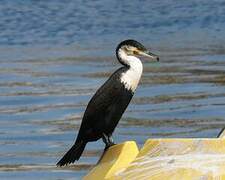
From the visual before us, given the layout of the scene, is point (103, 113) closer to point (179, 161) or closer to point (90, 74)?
point (179, 161)

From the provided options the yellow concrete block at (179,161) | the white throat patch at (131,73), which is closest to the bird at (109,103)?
the white throat patch at (131,73)

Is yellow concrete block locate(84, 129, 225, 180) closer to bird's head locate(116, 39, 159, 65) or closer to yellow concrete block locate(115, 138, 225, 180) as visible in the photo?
yellow concrete block locate(115, 138, 225, 180)

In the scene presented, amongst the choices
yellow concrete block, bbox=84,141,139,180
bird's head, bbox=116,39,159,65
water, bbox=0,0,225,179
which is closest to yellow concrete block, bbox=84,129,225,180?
yellow concrete block, bbox=84,141,139,180

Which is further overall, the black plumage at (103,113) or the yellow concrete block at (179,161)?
the black plumage at (103,113)

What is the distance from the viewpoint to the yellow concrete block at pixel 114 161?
24.4ft

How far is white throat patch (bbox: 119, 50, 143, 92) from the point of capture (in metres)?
9.30

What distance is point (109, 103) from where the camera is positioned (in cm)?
946

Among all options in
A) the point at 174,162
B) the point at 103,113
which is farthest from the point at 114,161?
the point at 103,113

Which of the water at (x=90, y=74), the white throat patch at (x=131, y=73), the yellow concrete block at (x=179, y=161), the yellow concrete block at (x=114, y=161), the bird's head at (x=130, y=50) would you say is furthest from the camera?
the water at (x=90, y=74)

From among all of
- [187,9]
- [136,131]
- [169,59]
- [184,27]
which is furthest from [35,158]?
[187,9]

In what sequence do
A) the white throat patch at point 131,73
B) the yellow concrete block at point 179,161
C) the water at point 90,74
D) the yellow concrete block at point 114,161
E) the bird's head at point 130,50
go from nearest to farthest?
the yellow concrete block at point 179,161
the yellow concrete block at point 114,161
the white throat patch at point 131,73
the bird's head at point 130,50
the water at point 90,74

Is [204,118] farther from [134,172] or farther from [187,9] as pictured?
[187,9]

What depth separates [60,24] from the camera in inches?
1020

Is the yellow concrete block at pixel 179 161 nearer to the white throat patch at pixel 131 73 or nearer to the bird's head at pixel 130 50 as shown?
the white throat patch at pixel 131 73
